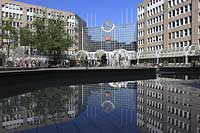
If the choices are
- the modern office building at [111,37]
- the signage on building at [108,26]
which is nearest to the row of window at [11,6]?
the modern office building at [111,37]

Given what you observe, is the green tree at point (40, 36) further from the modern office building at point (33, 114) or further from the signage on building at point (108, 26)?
the signage on building at point (108, 26)

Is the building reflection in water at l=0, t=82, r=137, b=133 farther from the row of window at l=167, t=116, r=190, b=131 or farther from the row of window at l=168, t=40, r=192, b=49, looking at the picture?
the row of window at l=168, t=40, r=192, b=49

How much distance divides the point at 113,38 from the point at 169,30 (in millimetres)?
55545

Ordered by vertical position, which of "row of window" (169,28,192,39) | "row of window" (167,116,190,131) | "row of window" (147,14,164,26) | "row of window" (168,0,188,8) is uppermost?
"row of window" (168,0,188,8)

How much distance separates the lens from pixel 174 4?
84.6 m

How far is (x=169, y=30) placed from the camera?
86.7m

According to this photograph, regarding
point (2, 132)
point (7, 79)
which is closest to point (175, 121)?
point (2, 132)

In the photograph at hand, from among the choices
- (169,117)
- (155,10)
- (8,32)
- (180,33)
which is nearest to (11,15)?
(8,32)

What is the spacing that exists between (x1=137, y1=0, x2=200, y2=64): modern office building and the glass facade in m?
26.2

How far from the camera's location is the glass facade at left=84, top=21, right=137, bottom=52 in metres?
133

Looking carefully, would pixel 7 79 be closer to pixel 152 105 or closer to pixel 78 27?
pixel 152 105

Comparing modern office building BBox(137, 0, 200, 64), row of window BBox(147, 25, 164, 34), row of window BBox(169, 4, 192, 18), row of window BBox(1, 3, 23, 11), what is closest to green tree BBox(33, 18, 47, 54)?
modern office building BBox(137, 0, 200, 64)

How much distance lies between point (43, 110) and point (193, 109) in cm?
479

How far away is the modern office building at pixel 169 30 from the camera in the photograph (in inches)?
2869
